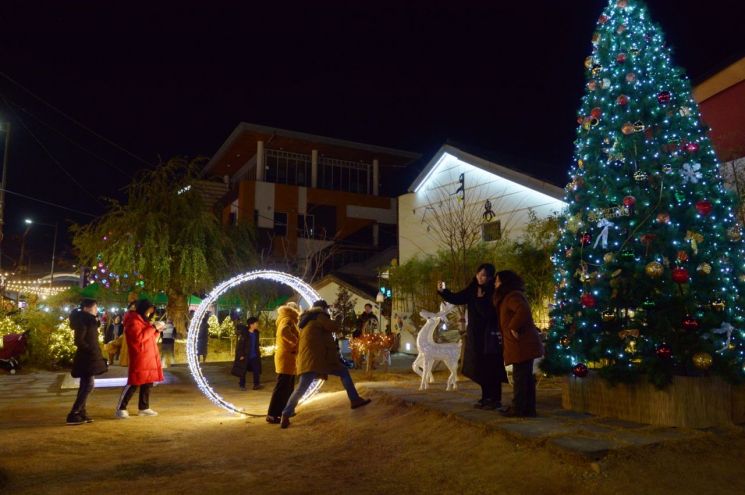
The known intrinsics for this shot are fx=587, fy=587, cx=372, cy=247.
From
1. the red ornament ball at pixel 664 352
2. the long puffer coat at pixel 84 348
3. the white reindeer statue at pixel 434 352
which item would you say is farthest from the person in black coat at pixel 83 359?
the red ornament ball at pixel 664 352

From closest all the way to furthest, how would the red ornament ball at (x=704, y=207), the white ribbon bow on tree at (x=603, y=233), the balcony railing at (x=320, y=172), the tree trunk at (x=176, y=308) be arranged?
the red ornament ball at (x=704, y=207), the white ribbon bow on tree at (x=603, y=233), the tree trunk at (x=176, y=308), the balcony railing at (x=320, y=172)

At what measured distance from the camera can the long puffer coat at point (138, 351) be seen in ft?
30.4

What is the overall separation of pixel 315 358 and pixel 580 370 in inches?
138

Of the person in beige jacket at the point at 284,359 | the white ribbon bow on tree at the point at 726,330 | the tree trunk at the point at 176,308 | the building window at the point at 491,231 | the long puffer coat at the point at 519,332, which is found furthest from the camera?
the tree trunk at the point at 176,308

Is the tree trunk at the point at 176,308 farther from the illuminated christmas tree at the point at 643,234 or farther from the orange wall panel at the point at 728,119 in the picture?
the orange wall panel at the point at 728,119

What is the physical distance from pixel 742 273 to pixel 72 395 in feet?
40.7

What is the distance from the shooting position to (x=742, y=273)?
674cm

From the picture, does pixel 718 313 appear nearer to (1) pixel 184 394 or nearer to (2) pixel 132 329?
(2) pixel 132 329

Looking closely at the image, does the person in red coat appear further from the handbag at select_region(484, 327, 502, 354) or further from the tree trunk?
the tree trunk

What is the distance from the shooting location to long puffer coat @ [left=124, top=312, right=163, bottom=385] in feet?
30.4

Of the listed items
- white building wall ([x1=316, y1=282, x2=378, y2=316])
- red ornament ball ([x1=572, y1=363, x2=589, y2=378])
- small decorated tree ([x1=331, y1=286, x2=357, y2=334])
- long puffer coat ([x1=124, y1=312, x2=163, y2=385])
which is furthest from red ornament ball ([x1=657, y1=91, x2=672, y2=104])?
white building wall ([x1=316, y1=282, x2=378, y2=316])

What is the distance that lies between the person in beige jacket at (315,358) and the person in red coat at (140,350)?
244 cm

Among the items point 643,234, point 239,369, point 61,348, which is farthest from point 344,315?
point 643,234

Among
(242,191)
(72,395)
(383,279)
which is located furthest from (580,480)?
(242,191)
